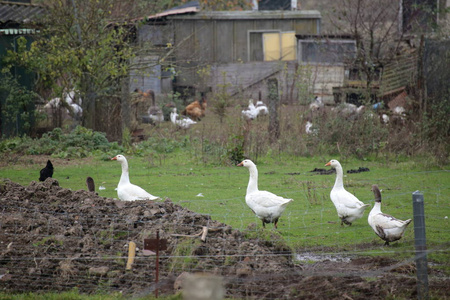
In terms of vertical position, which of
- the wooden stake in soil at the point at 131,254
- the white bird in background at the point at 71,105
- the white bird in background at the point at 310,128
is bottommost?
the white bird in background at the point at 310,128

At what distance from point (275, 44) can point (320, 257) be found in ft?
80.0

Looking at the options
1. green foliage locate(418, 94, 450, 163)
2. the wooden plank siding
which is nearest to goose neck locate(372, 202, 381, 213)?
green foliage locate(418, 94, 450, 163)

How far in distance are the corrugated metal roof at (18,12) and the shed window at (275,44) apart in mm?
13763

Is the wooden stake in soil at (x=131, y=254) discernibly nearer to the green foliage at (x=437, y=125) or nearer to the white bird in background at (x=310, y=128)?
the green foliage at (x=437, y=125)

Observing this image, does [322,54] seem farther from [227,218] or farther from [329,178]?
[227,218]

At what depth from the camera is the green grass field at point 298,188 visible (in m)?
8.57

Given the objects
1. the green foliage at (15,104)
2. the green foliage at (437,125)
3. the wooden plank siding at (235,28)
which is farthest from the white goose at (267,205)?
the wooden plank siding at (235,28)

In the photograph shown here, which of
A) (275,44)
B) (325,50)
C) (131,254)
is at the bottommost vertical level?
(131,254)

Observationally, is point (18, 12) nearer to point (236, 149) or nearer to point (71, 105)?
point (71, 105)

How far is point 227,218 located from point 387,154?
752 centimetres

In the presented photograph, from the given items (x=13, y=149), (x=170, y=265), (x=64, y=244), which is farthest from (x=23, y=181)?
(x=170, y=265)

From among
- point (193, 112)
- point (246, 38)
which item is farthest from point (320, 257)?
point (246, 38)

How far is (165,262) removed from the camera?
6609 millimetres

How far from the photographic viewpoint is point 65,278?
6.45 m
